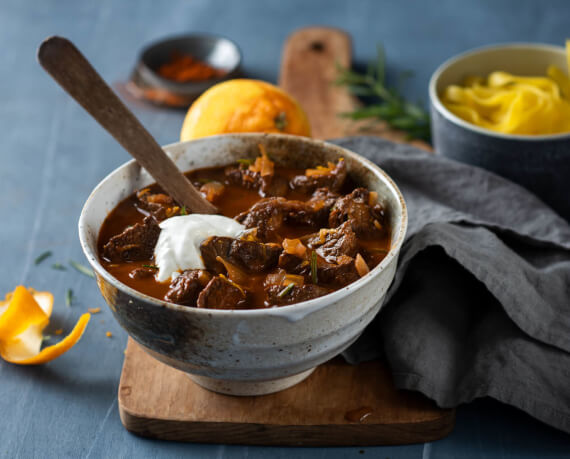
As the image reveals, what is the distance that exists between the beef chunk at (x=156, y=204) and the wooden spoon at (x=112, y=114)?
0.05 meters

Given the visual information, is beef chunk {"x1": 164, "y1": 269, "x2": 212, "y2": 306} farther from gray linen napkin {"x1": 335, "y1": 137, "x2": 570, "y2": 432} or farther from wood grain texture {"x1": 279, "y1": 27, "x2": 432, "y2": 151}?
wood grain texture {"x1": 279, "y1": 27, "x2": 432, "y2": 151}

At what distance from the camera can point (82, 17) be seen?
611 cm

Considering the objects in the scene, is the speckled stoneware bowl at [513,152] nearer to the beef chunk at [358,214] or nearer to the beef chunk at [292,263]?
the beef chunk at [358,214]

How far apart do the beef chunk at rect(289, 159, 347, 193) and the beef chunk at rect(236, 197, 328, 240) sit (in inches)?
5.9

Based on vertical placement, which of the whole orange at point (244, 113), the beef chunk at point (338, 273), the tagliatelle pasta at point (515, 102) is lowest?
the tagliatelle pasta at point (515, 102)

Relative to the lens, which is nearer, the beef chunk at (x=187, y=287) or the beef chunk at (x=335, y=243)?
the beef chunk at (x=187, y=287)

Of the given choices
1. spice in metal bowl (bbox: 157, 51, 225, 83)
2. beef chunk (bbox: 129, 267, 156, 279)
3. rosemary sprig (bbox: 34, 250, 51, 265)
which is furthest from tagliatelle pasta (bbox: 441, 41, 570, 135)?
rosemary sprig (bbox: 34, 250, 51, 265)

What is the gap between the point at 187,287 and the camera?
2.54m

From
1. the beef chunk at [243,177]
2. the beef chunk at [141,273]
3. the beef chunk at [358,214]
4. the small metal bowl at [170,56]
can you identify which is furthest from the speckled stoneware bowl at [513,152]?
the beef chunk at [141,273]

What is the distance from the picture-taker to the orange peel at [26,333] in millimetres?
3066

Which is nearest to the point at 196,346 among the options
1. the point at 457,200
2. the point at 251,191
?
the point at 251,191

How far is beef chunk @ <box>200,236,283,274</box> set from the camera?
8.82 feet

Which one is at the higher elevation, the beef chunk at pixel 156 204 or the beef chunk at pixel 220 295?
the beef chunk at pixel 220 295

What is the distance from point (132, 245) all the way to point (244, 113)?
123 cm
